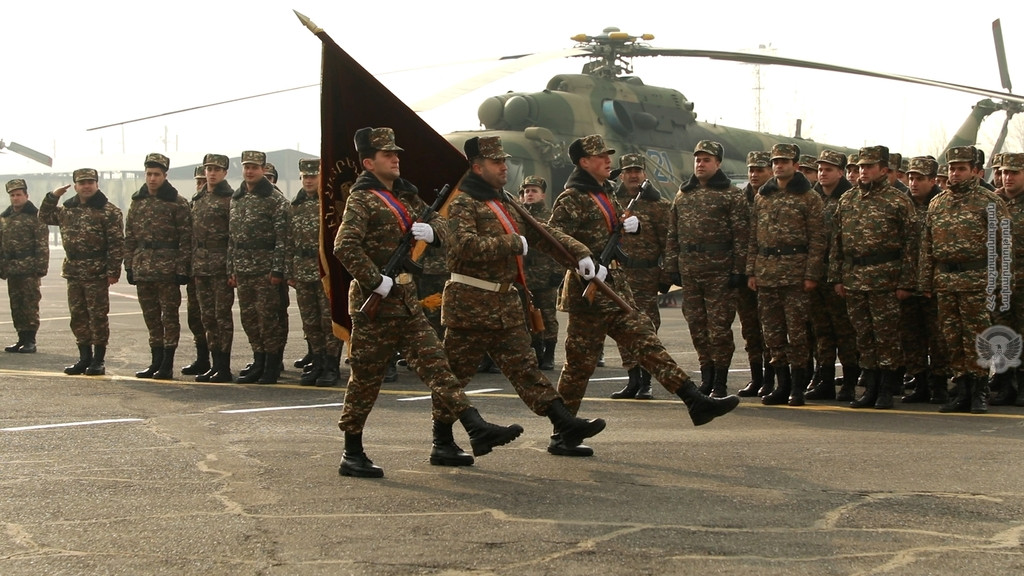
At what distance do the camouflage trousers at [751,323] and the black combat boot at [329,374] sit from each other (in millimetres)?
3476

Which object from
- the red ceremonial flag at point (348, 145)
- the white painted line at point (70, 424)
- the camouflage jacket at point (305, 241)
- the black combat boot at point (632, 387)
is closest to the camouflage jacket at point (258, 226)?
the camouflage jacket at point (305, 241)

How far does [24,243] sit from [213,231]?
4.02 meters

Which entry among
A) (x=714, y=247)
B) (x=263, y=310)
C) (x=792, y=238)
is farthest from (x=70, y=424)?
(x=792, y=238)

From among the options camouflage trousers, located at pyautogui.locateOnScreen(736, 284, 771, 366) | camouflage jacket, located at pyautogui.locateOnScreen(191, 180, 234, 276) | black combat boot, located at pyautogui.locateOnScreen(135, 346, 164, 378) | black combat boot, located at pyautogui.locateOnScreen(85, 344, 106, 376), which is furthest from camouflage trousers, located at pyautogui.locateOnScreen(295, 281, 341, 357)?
camouflage trousers, located at pyautogui.locateOnScreen(736, 284, 771, 366)

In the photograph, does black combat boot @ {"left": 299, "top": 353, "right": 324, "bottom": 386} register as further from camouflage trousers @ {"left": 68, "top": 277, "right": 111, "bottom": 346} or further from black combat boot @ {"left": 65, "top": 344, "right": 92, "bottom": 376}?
black combat boot @ {"left": 65, "top": 344, "right": 92, "bottom": 376}

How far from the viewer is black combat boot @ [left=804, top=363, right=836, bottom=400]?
9.84 m

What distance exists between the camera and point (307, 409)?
930 cm

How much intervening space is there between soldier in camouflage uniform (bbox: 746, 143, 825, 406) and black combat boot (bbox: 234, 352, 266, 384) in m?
4.39

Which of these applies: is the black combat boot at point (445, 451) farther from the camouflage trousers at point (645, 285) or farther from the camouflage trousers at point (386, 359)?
the camouflage trousers at point (645, 285)

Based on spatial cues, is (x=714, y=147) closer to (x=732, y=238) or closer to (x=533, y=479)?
(x=732, y=238)

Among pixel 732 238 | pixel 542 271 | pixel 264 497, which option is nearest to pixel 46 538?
pixel 264 497

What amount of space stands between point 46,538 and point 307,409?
4072 millimetres

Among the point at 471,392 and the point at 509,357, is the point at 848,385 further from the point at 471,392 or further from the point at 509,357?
the point at 509,357

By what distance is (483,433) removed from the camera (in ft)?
21.4
